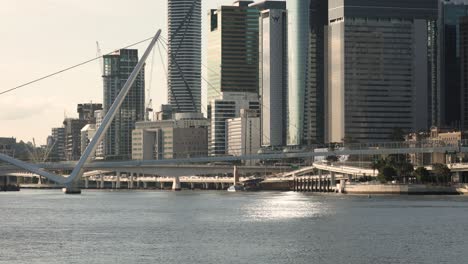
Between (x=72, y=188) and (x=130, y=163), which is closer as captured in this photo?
(x=72, y=188)

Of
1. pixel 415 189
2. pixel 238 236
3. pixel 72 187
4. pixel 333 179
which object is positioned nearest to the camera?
pixel 238 236

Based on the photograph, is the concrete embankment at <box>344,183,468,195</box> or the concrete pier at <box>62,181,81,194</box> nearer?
the concrete embankment at <box>344,183,468,195</box>

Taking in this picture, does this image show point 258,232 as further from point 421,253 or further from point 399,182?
point 399,182

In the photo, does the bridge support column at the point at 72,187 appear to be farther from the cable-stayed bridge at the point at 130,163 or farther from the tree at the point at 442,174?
the tree at the point at 442,174

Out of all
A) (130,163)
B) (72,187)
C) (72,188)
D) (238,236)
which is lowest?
(238,236)

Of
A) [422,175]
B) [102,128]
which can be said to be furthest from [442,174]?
[102,128]

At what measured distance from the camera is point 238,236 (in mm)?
64312

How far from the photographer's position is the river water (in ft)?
174

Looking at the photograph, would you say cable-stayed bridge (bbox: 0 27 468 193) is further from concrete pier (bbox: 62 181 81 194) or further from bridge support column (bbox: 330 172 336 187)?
bridge support column (bbox: 330 172 336 187)

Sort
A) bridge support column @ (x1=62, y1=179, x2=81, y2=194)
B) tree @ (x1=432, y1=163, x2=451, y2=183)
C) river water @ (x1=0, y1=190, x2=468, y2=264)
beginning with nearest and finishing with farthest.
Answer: river water @ (x1=0, y1=190, x2=468, y2=264)
bridge support column @ (x1=62, y1=179, x2=81, y2=194)
tree @ (x1=432, y1=163, x2=451, y2=183)

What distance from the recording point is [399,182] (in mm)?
145375

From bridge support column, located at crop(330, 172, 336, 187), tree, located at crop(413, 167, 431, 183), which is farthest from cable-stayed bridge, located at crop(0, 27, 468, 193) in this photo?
bridge support column, located at crop(330, 172, 336, 187)

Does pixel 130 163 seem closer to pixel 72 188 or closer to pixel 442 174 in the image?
pixel 72 188

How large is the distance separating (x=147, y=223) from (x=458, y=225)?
1789 centimetres
